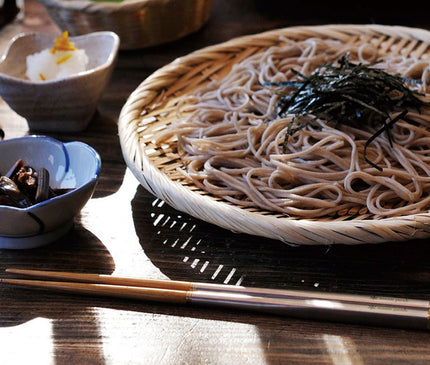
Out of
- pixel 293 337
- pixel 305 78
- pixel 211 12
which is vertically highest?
pixel 305 78

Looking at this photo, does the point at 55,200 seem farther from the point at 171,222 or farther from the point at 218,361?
the point at 218,361

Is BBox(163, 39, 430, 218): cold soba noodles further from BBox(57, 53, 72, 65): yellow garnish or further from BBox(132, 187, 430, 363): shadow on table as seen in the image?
BBox(57, 53, 72, 65): yellow garnish

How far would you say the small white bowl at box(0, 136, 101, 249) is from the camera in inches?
52.3

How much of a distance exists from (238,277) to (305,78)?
0.69m

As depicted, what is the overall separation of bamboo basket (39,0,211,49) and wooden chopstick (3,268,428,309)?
134 cm

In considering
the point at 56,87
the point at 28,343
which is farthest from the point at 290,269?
the point at 56,87

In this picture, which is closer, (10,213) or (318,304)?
(318,304)

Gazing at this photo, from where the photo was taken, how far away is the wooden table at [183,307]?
1146 mm

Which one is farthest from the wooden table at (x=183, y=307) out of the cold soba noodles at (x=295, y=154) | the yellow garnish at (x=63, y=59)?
the yellow garnish at (x=63, y=59)

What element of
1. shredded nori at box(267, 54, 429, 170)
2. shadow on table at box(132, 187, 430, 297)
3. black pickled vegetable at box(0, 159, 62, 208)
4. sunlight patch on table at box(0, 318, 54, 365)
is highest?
shredded nori at box(267, 54, 429, 170)

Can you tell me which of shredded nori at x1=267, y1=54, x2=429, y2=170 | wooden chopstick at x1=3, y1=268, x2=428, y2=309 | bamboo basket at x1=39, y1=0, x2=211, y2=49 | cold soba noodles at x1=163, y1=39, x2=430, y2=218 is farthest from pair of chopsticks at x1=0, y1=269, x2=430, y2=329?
bamboo basket at x1=39, y1=0, x2=211, y2=49

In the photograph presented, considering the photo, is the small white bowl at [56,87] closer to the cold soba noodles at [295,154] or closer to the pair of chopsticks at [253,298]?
the cold soba noodles at [295,154]

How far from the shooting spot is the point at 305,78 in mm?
1725

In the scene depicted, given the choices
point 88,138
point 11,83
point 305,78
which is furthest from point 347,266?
point 11,83
